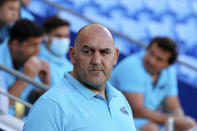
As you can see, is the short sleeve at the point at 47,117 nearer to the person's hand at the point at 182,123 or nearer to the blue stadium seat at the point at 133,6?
the person's hand at the point at 182,123

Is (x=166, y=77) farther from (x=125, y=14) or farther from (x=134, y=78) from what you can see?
(x=125, y=14)

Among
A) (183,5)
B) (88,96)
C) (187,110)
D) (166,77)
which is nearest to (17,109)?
(166,77)

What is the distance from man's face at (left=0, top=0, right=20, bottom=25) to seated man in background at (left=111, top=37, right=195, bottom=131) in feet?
3.63

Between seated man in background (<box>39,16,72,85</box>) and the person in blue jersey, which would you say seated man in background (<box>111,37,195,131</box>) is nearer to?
seated man in background (<box>39,16,72,85</box>)

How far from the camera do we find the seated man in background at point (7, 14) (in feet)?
15.1

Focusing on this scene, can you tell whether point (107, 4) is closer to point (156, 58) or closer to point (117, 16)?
point (117, 16)

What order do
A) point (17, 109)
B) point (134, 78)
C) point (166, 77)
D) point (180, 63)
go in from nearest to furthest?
point (17, 109) < point (134, 78) < point (166, 77) < point (180, 63)

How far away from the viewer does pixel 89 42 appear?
6.24 feet

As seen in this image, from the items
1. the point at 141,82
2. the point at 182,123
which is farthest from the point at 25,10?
the point at 182,123

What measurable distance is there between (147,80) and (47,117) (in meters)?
2.97

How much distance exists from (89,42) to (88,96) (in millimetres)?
207

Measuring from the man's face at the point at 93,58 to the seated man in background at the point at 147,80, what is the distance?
2567mm

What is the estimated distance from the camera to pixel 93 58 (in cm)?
189

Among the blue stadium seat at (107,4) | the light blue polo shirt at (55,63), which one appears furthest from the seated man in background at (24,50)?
the blue stadium seat at (107,4)
